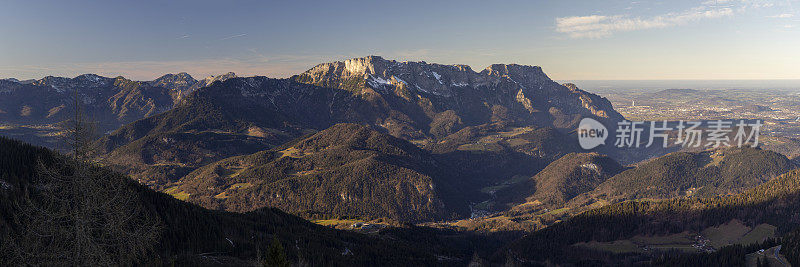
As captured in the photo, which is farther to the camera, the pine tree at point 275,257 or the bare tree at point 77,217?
the pine tree at point 275,257

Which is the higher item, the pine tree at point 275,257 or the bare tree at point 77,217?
the bare tree at point 77,217

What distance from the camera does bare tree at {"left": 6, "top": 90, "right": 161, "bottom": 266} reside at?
1080 inches

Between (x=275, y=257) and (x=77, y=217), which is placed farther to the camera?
(x=275, y=257)

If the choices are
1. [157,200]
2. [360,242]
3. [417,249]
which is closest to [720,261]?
[417,249]

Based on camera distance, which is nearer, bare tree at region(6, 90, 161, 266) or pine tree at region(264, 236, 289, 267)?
bare tree at region(6, 90, 161, 266)

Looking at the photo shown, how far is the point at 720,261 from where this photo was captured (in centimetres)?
14812

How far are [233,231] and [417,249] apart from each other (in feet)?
321

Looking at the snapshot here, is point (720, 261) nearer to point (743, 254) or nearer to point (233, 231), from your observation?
point (743, 254)

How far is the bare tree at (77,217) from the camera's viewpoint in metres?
27.4

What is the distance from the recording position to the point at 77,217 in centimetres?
2703

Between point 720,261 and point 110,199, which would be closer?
point 110,199

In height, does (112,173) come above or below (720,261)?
above

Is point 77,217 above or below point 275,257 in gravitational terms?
above

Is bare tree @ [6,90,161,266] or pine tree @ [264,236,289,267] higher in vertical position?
bare tree @ [6,90,161,266]
